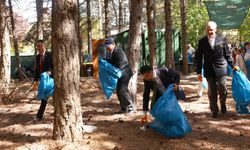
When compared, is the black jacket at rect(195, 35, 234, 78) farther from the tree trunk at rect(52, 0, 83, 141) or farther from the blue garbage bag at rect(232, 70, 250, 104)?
the tree trunk at rect(52, 0, 83, 141)

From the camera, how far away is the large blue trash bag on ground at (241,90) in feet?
25.0

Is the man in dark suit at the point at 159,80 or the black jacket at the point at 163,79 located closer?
the man in dark suit at the point at 159,80

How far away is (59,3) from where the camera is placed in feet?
19.0

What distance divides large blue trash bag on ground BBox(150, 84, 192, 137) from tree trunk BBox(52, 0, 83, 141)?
1.28 metres

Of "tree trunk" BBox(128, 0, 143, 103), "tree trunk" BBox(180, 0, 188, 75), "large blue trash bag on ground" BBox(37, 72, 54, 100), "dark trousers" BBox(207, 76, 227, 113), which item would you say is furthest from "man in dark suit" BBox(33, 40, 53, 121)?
"tree trunk" BBox(180, 0, 188, 75)

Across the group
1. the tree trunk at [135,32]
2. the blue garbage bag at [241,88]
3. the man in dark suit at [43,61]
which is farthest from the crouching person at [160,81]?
the man in dark suit at [43,61]

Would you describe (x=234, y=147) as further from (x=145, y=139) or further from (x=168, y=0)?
(x=168, y=0)

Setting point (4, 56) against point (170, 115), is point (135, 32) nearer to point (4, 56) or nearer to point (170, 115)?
point (170, 115)

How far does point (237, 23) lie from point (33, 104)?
7.57 metres

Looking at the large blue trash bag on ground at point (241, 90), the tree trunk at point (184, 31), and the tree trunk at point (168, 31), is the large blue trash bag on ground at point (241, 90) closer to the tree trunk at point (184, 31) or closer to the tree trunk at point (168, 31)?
the tree trunk at point (168, 31)

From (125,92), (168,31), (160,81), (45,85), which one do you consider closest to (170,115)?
(160,81)

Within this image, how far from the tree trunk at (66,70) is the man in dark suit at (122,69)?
217 centimetres

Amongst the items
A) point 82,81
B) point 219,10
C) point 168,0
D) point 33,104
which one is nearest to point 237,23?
point 219,10


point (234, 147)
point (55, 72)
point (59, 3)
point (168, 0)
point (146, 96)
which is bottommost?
point (234, 147)
